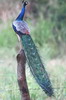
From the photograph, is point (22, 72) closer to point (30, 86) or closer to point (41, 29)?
point (30, 86)

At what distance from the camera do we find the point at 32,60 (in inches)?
217

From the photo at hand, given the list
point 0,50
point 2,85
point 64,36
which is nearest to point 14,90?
point 2,85

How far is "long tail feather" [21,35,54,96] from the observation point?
17.7 ft

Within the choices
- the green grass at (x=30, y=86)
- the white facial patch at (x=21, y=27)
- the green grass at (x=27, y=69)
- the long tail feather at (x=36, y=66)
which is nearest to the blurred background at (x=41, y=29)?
the green grass at (x=27, y=69)

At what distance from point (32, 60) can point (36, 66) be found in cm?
10

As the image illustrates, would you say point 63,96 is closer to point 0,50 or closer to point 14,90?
point 14,90

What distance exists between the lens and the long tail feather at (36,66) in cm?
539

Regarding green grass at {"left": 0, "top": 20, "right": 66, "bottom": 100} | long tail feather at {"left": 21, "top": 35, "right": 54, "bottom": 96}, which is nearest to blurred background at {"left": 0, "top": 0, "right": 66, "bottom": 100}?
green grass at {"left": 0, "top": 20, "right": 66, "bottom": 100}

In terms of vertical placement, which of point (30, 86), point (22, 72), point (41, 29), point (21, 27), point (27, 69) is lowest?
point (41, 29)

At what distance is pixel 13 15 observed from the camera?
13.0 meters

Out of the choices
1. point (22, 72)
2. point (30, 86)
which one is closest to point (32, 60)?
point (22, 72)

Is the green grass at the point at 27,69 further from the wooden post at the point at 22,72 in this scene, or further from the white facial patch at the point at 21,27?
the white facial patch at the point at 21,27

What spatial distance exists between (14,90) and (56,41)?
6.27 m

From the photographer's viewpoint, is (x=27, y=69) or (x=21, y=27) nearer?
(x=21, y=27)
